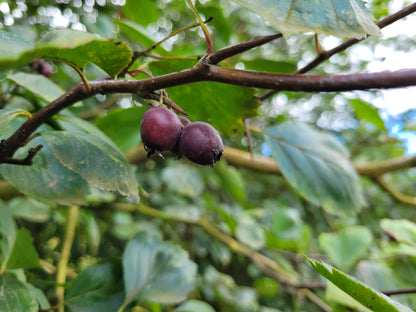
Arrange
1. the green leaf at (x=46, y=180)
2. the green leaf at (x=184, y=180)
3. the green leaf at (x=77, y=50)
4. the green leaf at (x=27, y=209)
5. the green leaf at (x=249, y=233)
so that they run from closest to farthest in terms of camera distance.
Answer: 1. the green leaf at (x=77, y=50)
2. the green leaf at (x=46, y=180)
3. the green leaf at (x=27, y=209)
4. the green leaf at (x=249, y=233)
5. the green leaf at (x=184, y=180)

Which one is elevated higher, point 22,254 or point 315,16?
point 315,16

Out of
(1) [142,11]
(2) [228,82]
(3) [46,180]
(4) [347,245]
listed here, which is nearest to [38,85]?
(3) [46,180]

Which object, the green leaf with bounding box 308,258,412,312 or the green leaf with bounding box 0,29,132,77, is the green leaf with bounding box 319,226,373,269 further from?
the green leaf with bounding box 0,29,132,77

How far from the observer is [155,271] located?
767mm

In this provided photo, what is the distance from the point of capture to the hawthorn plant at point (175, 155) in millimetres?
323

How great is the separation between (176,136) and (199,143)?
0.03 metres

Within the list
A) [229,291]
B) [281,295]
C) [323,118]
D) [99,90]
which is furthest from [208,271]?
[323,118]

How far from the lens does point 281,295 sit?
173 centimetres

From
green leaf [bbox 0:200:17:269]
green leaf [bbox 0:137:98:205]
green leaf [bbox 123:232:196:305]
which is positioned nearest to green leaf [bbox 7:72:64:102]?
green leaf [bbox 0:137:98:205]

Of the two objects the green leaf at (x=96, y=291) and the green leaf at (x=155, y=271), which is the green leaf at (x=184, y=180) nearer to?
the green leaf at (x=155, y=271)

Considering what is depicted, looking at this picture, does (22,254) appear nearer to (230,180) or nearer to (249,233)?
(249,233)

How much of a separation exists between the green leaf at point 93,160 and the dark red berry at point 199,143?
12 centimetres

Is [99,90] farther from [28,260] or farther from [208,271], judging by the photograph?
[208,271]

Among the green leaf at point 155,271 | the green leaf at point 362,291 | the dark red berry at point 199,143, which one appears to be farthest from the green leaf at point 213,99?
the green leaf at point 155,271
